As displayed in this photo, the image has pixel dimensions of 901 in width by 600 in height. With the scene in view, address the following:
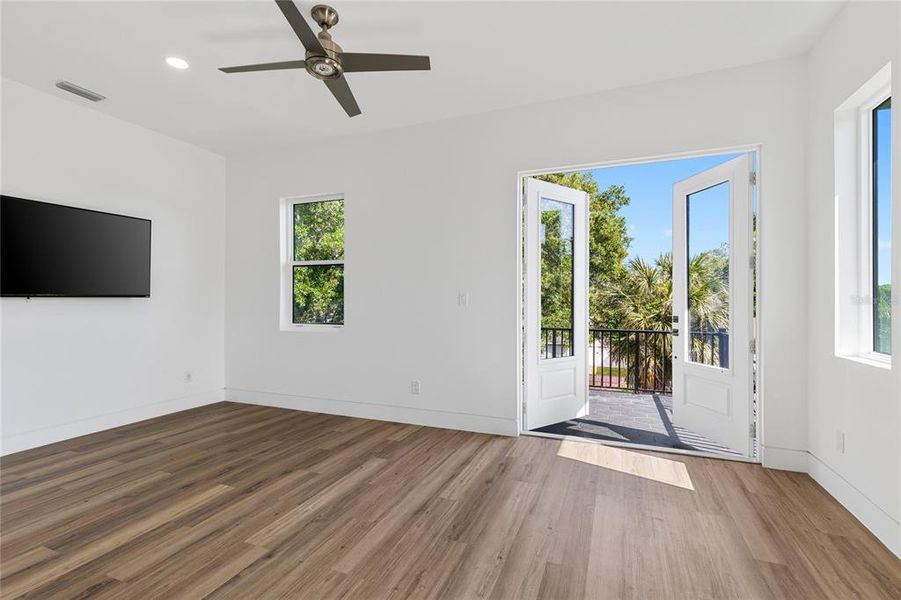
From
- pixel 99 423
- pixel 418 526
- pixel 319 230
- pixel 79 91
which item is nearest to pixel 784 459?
pixel 418 526

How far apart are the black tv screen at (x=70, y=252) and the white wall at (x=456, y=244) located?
3.62 feet

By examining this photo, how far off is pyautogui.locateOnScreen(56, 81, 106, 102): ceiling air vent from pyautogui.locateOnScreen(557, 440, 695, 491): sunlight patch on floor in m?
4.78

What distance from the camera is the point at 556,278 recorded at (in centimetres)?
422

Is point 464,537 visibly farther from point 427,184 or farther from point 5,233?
point 5,233

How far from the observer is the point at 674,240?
3.85 meters

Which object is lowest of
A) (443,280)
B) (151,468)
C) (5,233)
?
(151,468)

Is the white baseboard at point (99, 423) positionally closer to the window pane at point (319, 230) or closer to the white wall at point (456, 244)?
the white wall at point (456, 244)

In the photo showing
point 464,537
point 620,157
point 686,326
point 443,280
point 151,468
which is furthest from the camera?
point 443,280

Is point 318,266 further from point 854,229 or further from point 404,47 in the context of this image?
point 854,229

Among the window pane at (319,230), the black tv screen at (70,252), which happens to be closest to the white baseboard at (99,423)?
the black tv screen at (70,252)

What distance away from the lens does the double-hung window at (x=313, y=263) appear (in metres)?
4.68

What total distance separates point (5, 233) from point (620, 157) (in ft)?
15.6

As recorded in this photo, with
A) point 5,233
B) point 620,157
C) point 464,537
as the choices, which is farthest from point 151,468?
point 620,157

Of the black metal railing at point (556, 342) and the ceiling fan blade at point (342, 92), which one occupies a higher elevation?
the ceiling fan blade at point (342, 92)
